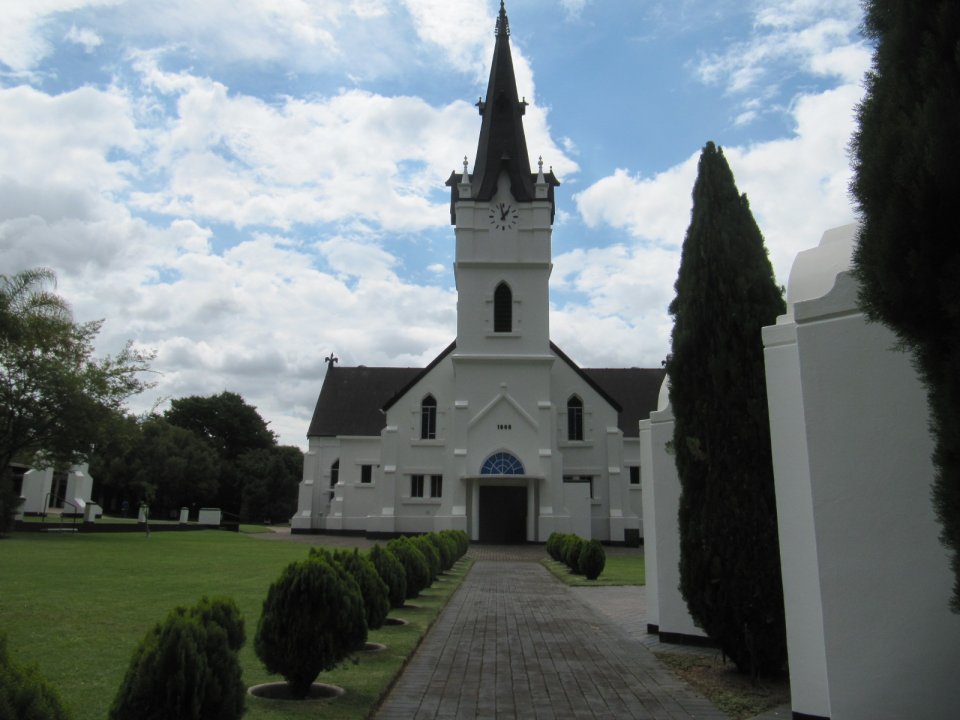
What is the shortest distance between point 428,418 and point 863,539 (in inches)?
1338

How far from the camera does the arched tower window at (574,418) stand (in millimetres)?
39375

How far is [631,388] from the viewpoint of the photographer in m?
49.4

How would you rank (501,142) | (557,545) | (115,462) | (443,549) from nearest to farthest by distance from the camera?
(443,549)
(557,545)
(501,142)
(115,462)

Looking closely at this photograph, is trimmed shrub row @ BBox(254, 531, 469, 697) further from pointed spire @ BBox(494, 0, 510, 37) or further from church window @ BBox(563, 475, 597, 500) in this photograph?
pointed spire @ BBox(494, 0, 510, 37)

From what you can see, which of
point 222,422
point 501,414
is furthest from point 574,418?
point 222,422

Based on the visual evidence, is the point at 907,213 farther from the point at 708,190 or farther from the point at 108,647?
the point at 108,647

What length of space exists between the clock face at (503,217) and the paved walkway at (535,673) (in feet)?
93.1

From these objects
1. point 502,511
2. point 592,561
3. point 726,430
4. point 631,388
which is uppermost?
point 631,388

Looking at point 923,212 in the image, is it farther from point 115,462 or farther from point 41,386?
point 115,462

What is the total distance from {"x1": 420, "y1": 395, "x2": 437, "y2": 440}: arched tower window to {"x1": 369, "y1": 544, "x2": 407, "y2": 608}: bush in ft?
88.9

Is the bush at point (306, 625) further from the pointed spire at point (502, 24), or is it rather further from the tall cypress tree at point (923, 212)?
the pointed spire at point (502, 24)

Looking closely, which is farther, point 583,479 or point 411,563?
point 583,479

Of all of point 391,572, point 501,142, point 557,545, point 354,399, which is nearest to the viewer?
point 391,572

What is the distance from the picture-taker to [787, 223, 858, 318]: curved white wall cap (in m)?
7.21
